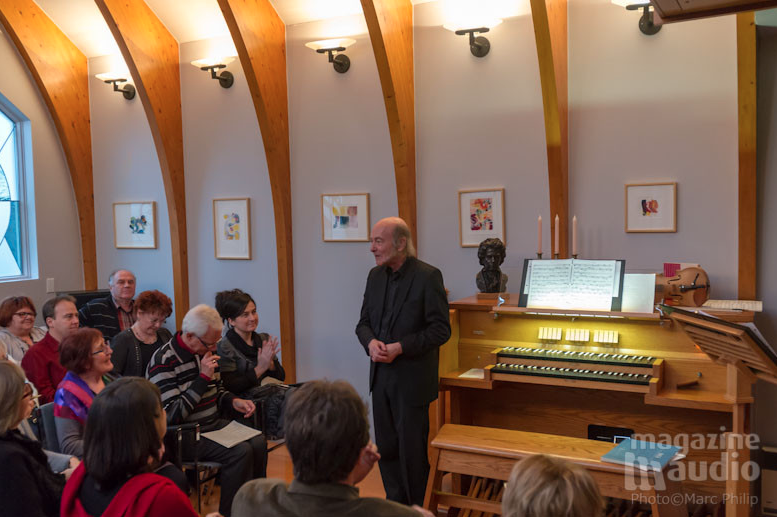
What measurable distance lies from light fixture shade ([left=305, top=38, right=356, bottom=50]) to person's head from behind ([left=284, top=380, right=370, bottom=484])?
408 cm

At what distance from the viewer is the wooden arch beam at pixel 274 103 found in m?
5.66

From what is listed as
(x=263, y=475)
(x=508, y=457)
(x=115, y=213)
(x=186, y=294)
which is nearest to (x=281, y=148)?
(x=186, y=294)

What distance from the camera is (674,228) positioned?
4.84 meters

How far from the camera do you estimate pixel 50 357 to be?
4426 mm

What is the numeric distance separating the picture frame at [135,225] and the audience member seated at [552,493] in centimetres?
609

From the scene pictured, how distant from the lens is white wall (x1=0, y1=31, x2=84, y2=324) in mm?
6859

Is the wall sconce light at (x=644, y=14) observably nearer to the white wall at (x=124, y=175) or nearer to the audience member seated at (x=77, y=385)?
the audience member seated at (x=77, y=385)

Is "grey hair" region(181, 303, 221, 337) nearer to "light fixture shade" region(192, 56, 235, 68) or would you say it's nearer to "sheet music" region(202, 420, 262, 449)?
"sheet music" region(202, 420, 262, 449)

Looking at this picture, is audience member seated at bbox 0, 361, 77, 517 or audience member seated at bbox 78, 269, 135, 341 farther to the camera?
audience member seated at bbox 78, 269, 135, 341

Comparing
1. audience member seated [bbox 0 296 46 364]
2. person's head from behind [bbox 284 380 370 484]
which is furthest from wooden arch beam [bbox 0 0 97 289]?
person's head from behind [bbox 284 380 370 484]

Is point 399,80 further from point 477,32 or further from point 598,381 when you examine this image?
point 598,381

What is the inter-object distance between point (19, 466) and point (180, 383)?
149cm

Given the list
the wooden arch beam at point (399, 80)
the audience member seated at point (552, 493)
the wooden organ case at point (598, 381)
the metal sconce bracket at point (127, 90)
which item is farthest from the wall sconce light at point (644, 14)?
the metal sconce bracket at point (127, 90)

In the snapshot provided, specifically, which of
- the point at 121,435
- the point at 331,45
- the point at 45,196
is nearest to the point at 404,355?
the point at 121,435
